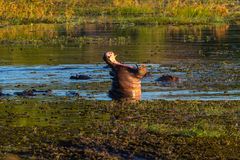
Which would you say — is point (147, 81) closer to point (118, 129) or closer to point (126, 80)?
point (126, 80)

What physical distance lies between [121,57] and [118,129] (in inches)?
568

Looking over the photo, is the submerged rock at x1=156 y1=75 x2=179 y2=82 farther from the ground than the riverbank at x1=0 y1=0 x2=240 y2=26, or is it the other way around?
the submerged rock at x1=156 y1=75 x2=179 y2=82

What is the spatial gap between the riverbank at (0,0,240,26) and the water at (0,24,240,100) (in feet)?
8.53

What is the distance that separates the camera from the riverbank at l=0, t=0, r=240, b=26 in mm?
47278

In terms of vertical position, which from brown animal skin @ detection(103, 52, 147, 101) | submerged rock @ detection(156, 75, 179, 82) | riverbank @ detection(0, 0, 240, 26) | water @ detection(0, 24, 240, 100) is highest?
brown animal skin @ detection(103, 52, 147, 101)

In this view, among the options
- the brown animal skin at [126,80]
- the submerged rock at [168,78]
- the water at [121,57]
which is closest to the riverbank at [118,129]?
the brown animal skin at [126,80]

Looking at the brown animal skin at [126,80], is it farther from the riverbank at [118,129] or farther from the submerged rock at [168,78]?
the submerged rock at [168,78]

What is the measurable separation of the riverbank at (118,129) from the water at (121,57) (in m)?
1.62

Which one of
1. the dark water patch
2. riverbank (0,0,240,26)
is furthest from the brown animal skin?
riverbank (0,0,240,26)

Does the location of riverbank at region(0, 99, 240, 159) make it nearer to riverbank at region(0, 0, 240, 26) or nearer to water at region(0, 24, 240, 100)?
water at region(0, 24, 240, 100)

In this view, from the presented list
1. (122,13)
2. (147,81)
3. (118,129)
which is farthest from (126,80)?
(122,13)

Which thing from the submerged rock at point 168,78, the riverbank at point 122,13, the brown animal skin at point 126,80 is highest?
the brown animal skin at point 126,80

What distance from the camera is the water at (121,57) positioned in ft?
64.7

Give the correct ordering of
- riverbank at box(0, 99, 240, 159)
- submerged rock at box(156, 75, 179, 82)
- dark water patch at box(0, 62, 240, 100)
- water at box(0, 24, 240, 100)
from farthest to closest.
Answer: submerged rock at box(156, 75, 179, 82)
water at box(0, 24, 240, 100)
dark water patch at box(0, 62, 240, 100)
riverbank at box(0, 99, 240, 159)
